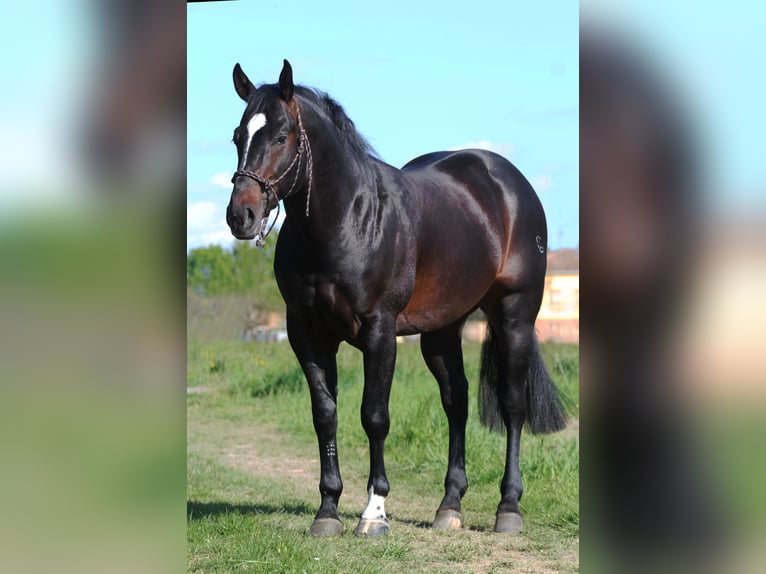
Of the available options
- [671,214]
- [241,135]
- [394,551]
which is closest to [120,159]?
[671,214]

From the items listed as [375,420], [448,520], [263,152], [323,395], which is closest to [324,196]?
[263,152]

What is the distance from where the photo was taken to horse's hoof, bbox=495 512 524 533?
510 cm

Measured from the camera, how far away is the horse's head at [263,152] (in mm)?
4051

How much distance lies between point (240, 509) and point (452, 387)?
148 centimetres

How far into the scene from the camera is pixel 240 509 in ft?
17.7

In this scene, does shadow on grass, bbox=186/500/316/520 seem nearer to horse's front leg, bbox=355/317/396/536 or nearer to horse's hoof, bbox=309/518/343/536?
horse's hoof, bbox=309/518/343/536

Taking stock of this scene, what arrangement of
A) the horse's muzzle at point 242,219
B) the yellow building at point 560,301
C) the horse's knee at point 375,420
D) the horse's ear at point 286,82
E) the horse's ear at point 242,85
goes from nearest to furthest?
the horse's muzzle at point 242,219, the horse's ear at point 286,82, the horse's ear at point 242,85, the horse's knee at point 375,420, the yellow building at point 560,301

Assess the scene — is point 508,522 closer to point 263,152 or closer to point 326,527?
point 326,527

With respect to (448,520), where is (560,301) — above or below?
above

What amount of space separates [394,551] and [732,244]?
3332mm

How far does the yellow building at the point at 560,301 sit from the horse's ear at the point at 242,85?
35.0 ft

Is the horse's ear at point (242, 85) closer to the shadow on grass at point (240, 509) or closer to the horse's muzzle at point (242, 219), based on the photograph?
the horse's muzzle at point (242, 219)

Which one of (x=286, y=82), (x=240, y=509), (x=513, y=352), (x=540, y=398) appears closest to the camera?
(x=286, y=82)

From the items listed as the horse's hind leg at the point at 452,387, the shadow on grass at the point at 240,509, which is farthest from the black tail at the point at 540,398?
the shadow on grass at the point at 240,509
